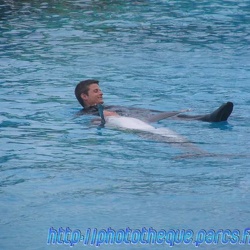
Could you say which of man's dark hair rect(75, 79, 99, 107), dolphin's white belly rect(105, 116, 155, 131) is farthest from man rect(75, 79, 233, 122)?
dolphin's white belly rect(105, 116, 155, 131)

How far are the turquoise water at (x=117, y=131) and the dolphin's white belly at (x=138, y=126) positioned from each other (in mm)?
142

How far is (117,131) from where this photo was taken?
9883 mm

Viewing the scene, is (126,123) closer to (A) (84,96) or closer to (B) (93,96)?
(B) (93,96)

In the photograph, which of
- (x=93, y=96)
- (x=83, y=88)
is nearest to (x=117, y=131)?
(x=93, y=96)

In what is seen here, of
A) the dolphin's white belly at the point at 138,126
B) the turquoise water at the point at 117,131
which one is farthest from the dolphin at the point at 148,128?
the turquoise water at the point at 117,131

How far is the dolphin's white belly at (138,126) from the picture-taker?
9.29 metres

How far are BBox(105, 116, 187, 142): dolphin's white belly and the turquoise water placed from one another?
0.14 metres

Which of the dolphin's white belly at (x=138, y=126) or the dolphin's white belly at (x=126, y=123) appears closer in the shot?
the dolphin's white belly at (x=138, y=126)

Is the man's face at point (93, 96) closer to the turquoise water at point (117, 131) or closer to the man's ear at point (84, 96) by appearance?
the man's ear at point (84, 96)

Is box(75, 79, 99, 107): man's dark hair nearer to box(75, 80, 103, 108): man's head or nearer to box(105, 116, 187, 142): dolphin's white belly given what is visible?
box(75, 80, 103, 108): man's head

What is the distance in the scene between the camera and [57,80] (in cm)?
1303

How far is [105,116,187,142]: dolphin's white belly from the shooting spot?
366 inches

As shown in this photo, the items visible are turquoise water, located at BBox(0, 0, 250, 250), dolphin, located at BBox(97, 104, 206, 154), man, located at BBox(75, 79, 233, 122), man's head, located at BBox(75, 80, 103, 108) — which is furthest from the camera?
man's head, located at BBox(75, 80, 103, 108)

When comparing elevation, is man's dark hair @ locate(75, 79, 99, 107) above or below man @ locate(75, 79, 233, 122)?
above
